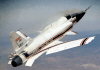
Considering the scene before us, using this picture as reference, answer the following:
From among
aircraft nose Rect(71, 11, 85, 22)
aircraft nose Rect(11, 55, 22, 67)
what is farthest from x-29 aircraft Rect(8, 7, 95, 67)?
aircraft nose Rect(71, 11, 85, 22)

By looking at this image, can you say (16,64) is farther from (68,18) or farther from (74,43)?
(68,18)

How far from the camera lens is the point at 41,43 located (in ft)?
109

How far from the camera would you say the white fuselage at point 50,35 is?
3196 cm

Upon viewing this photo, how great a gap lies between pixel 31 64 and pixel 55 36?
323 inches

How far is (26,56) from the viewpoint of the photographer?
31359 millimetres

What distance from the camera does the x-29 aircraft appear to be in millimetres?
30891

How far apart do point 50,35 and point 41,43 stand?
2912 millimetres

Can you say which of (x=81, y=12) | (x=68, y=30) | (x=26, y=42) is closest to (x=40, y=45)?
(x=26, y=42)

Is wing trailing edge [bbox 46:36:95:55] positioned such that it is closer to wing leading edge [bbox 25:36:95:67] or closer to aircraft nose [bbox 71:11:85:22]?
wing leading edge [bbox 25:36:95:67]

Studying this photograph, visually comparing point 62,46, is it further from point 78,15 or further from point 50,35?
point 78,15

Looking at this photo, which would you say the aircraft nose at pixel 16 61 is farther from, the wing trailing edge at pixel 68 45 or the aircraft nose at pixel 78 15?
the aircraft nose at pixel 78 15

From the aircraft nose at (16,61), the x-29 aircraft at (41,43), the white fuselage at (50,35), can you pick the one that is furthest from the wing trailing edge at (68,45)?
the aircraft nose at (16,61)

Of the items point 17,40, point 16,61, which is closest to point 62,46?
point 17,40

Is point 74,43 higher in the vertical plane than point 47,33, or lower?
lower
